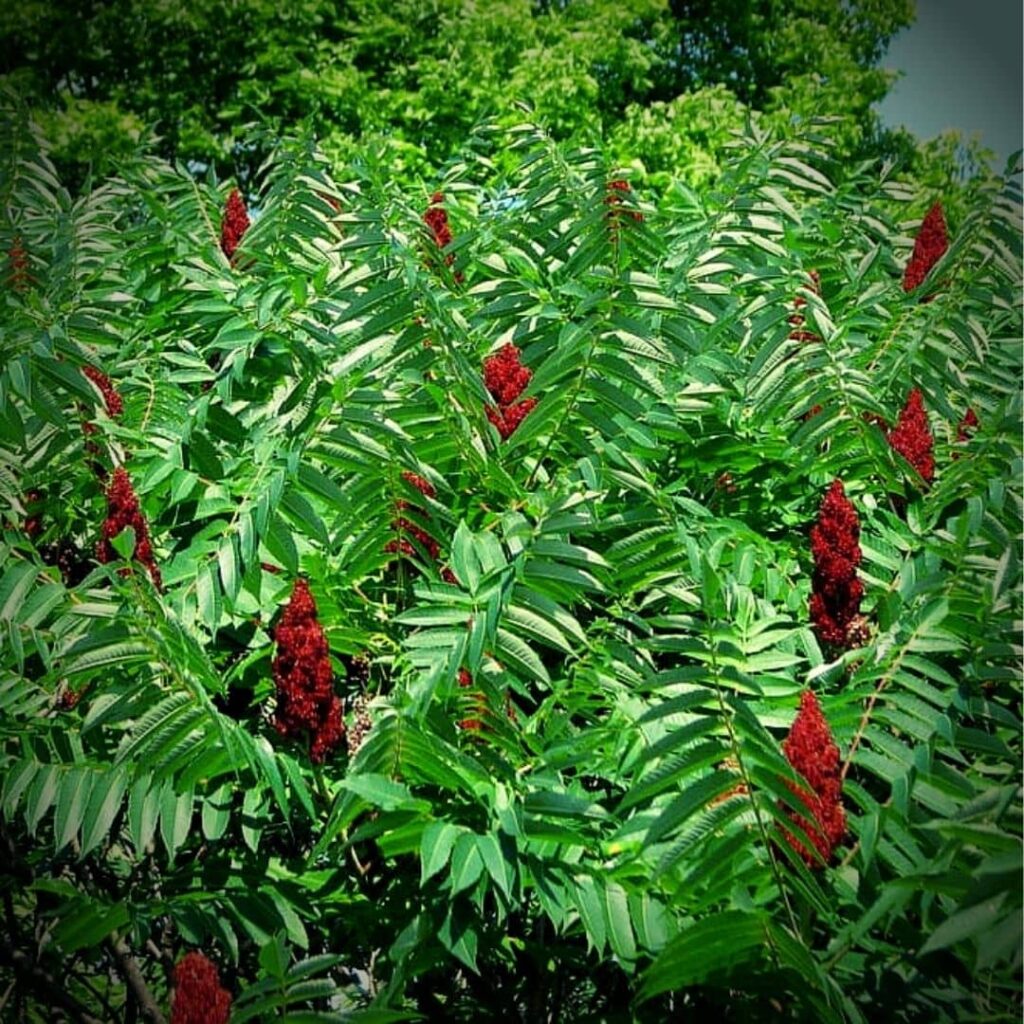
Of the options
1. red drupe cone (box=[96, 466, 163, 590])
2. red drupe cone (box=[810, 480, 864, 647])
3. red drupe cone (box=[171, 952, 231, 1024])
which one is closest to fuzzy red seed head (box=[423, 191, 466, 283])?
red drupe cone (box=[96, 466, 163, 590])

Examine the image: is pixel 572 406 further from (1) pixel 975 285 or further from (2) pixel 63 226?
(2) pixel 63 226

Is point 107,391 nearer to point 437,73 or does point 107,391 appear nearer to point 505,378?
point 505,378

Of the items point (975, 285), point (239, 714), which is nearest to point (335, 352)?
point (239, 714)

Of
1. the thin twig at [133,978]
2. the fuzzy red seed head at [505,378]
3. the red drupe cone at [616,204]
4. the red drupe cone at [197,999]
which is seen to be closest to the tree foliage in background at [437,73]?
the red drupe cone at [616,204]

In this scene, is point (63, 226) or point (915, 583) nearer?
point (915, 583)

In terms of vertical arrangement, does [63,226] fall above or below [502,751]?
above

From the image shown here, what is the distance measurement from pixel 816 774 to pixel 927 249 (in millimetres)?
2403

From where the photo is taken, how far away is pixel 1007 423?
2906 millimetres

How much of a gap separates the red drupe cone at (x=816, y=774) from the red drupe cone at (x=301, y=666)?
948mm

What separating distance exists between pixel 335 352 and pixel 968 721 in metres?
1.70

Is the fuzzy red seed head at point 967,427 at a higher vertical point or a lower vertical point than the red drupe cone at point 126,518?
higher

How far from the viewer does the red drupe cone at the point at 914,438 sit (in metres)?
3.33

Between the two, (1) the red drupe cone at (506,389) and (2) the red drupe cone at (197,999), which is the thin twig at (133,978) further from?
(1) the red drupe cone at (506,389)

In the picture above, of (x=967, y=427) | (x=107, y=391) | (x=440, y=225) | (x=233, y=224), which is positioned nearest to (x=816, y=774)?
(x=967, y=427)
